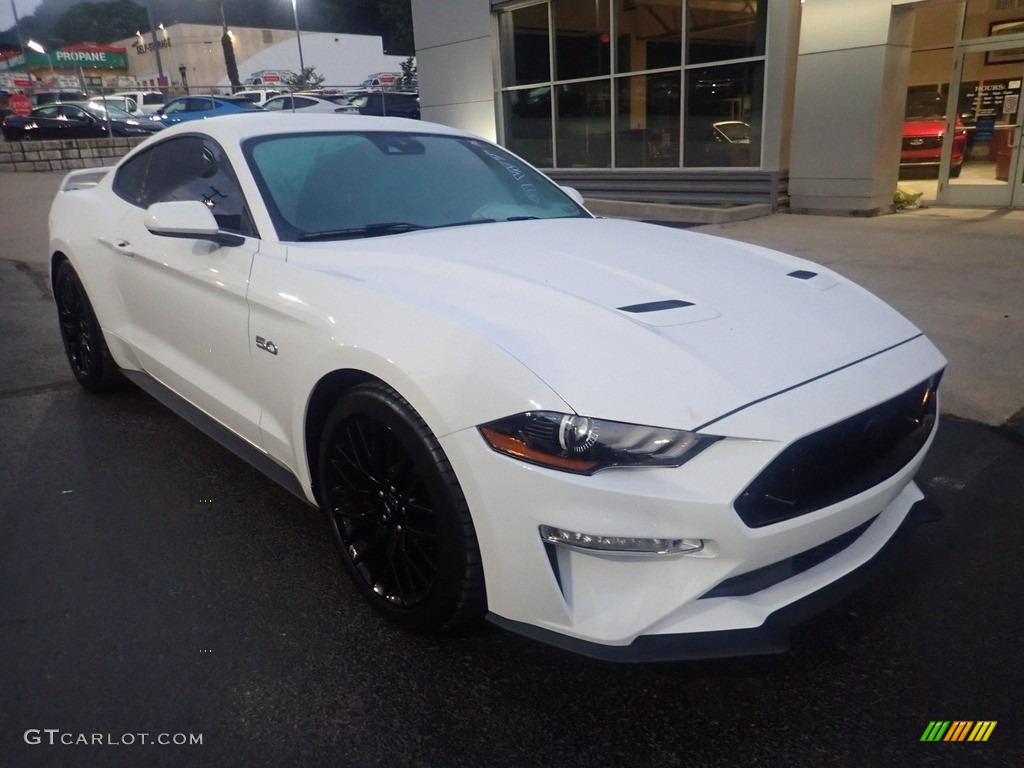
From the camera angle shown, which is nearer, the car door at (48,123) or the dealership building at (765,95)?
the dealership building at (765,95)

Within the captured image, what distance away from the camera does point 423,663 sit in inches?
93.8

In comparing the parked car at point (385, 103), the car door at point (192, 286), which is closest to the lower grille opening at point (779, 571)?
the car door at point (192, 286)

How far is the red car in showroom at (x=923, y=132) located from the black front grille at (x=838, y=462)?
12.6 meters

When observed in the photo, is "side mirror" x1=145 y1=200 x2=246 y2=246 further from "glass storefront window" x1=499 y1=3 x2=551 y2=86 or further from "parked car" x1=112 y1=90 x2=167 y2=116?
"parked car" x1=112 y1=90 x2=167 y2=116

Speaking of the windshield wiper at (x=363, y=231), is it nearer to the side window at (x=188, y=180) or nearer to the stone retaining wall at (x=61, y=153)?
the side window at (x=188, y=180)

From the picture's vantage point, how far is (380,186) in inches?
131

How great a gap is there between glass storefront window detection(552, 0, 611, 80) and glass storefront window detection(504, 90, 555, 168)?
2.16 ft

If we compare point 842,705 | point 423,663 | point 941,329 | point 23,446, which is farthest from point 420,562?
point 941,329

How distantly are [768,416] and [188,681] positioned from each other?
5.74 feet

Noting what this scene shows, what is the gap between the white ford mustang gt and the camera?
1928mm

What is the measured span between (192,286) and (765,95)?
10.3 meters

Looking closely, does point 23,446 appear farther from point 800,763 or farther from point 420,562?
point 800,763

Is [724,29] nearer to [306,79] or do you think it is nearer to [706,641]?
[706,641]

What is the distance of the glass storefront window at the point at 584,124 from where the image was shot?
14.1 meters
